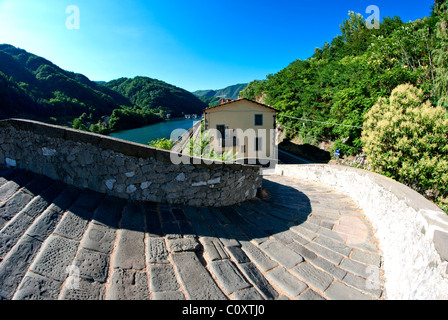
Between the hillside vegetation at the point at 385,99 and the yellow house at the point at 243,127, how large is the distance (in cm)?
549

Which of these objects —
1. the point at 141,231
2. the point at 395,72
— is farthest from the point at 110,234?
the point at 395,72

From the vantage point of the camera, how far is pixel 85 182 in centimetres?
244

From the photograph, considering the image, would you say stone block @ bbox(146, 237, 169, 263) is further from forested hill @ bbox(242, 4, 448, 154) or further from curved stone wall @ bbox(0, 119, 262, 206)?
forested hill @ bbox(242, 4, 448, 154)

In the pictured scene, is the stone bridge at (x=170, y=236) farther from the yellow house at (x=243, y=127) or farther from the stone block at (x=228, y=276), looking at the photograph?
the yellow house at (x=243, y=127)

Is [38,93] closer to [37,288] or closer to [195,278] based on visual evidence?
[37,288]

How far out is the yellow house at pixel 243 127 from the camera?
53.2ft

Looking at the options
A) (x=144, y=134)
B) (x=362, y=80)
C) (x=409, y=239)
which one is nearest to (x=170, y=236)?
(x=409, y=239)

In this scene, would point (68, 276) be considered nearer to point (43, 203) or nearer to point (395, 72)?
point (43, 203)

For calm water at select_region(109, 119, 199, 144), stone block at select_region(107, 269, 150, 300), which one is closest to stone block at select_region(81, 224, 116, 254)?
stone block at select_region(107, 269, 150, 300)

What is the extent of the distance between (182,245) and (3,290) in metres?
1.27

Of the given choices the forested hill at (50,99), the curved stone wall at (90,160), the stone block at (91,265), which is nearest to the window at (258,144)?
the curved stone wall at (90,160)

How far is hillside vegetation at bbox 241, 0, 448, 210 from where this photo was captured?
19.5 ft

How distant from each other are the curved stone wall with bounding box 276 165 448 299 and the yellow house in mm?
13195

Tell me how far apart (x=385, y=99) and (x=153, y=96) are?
67.2 m
